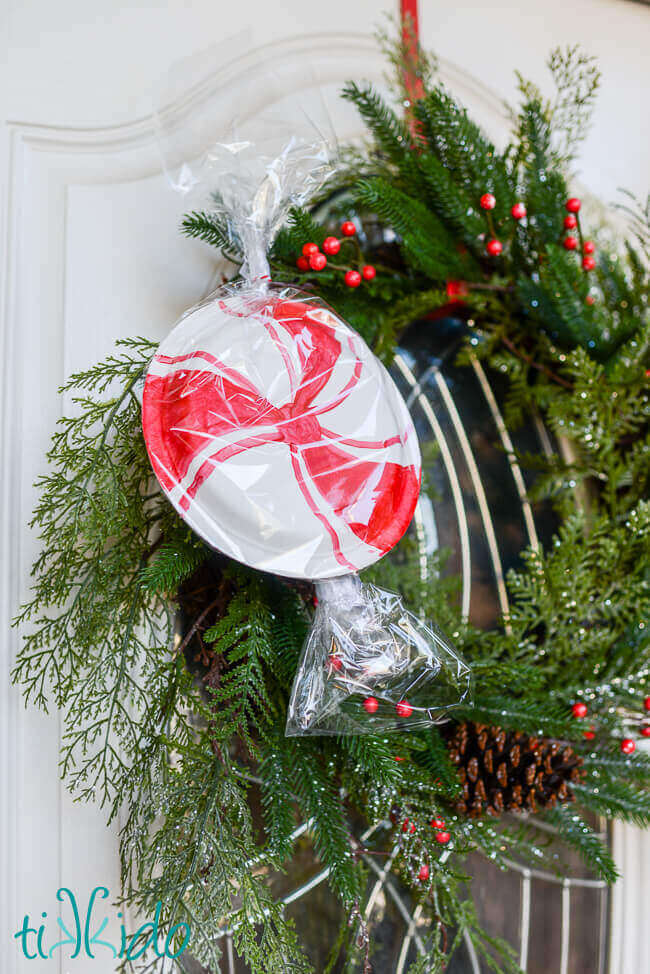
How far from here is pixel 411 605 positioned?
83 cm

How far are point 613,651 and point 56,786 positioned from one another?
66 centimetres

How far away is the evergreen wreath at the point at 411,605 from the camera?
0.63 meters

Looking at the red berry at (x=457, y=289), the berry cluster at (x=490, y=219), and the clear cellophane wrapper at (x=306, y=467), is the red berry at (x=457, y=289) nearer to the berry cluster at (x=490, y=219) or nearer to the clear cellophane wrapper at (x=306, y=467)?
the berry cluster at (x=490, y=219)

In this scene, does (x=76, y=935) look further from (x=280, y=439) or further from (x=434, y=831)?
(x=280, y=439)

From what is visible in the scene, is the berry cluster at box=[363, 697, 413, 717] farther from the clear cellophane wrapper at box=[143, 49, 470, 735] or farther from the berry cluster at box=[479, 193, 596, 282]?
the berry cluster at box=[479, 193, 596, 282]

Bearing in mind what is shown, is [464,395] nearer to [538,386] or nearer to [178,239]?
[538,386]

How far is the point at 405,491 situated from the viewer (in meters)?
0.63

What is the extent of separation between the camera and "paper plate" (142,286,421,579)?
1.90ft

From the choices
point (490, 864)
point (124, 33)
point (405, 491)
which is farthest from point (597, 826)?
point (124, 33)

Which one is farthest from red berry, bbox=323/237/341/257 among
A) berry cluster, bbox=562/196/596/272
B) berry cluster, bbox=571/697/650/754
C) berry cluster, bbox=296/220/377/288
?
berry cluster, bbox=571/697/650/754

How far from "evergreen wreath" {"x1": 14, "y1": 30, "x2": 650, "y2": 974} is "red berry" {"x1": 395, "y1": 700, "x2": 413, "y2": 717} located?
1.4 inches

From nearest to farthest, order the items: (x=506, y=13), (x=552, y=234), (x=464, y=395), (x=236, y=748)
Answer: (x=236, y=748) → (x=552, y=234) → (x=464, y=395) → (x=506, y=13)

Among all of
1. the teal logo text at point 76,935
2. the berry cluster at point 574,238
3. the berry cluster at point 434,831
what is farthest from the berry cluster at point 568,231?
the teal logo text at point 76,935

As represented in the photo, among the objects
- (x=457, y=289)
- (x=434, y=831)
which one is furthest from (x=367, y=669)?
(x=457, y=289)
